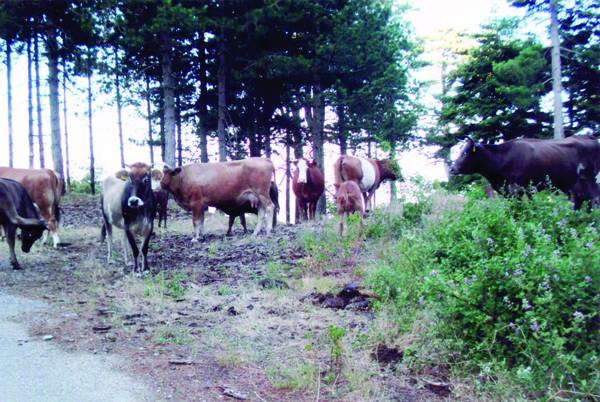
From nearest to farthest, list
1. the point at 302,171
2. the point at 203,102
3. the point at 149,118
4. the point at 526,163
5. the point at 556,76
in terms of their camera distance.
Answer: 1. the point at 526,163
2. the point at 302,171
3. the point at 556,76
4. the point at 203,102
5. the point at 149,118

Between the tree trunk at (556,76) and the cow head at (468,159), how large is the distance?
6082 mm

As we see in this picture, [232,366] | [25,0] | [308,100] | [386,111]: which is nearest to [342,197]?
[232,366]

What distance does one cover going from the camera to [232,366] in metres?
4.45

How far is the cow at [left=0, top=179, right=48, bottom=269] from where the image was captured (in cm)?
891

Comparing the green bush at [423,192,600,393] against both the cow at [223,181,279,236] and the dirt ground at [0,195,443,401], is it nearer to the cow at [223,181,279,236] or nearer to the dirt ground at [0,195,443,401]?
the dirt ground at [0,195,443,401]

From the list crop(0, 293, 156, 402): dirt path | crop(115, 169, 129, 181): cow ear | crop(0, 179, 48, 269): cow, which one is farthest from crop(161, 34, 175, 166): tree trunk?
crop(0, 293, 156, 402): dirt path

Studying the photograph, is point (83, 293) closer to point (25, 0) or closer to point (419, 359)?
point (419, 359)

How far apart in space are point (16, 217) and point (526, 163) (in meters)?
9.35

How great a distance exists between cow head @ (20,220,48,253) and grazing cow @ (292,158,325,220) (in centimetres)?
764

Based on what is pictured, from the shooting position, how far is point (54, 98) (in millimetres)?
19734

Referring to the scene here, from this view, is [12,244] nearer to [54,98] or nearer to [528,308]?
[528,308]

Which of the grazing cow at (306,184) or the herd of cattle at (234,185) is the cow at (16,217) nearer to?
the herd of cattle at (234,185)

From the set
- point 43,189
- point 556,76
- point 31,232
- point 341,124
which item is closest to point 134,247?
point 31,232

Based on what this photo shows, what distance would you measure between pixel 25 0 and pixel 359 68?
12.1 meters
